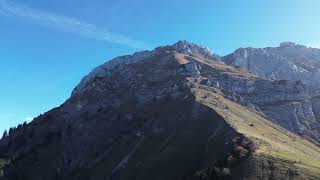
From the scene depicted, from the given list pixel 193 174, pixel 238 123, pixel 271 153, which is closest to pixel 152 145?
pixel 238 123

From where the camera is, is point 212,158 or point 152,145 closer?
point 212,158

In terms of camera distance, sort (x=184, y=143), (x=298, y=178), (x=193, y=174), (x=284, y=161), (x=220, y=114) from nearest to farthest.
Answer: (x=298, y=178)
(x=284, y=161)
(x=193, y=174)
(x=184, y=143)
(x=220, y=114)

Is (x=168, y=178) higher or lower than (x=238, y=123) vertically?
lower

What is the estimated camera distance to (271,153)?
127 metres

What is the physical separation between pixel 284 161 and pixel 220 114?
59870 mm

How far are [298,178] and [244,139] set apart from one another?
3134cm

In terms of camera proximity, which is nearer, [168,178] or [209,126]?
[168,178]

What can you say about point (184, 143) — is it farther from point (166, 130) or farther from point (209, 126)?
point (166, 130)

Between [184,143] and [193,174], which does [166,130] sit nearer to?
[184,143]

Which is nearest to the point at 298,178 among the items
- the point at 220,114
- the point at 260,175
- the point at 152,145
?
the point at 260,175

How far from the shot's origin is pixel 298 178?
359ft

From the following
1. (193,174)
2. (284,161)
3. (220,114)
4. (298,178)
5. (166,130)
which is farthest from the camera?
(166,130)

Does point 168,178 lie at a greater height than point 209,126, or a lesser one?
lesser

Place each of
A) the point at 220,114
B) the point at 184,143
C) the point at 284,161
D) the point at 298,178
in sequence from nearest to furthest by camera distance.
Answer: the point at 298,178 → the point at 284,161 → the point at 184,143 → the point at 220,114
